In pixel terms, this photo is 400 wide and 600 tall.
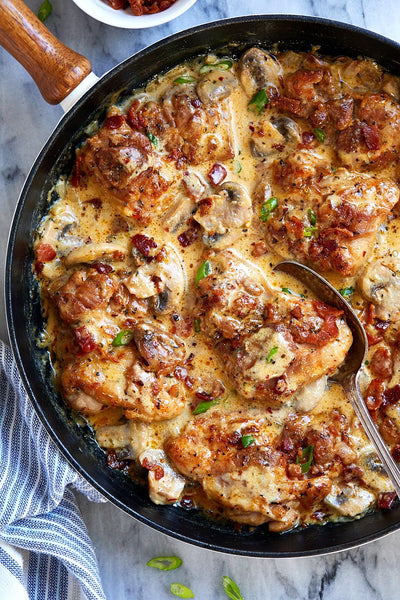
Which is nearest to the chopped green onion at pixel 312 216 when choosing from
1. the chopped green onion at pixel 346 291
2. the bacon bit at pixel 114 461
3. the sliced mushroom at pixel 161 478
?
the chopped green onion at pixel 346 291

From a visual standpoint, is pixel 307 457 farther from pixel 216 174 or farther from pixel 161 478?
pixel 216 174

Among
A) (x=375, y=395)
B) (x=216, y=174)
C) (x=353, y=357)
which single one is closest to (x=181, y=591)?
(x=375, y=395)

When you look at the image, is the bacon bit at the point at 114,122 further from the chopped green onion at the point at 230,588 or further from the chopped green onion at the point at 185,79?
the chopped green onion at the point at 230,588

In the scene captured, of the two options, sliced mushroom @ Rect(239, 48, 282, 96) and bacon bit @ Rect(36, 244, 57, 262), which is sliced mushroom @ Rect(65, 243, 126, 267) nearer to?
bacon bit @ Rect(36, 244, 57, 262)

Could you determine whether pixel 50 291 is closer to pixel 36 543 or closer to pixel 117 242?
pixel 117 242

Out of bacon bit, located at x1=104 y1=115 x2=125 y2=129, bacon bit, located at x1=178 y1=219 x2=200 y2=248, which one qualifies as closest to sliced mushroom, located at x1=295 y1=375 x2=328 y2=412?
bacon bit, located at x1=178 y1=219 x2=200 y2=248

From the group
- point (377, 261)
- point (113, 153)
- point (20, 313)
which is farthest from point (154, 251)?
point (377, 261)
